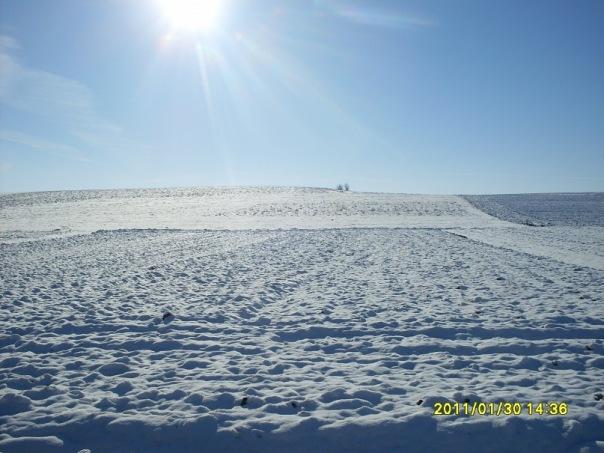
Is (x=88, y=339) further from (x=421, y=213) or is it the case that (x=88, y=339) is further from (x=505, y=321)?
(x=421, y=213)

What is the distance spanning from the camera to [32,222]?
1663 inches

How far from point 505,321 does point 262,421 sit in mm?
7215

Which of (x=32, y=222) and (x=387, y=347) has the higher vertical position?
(x=32, y=222)

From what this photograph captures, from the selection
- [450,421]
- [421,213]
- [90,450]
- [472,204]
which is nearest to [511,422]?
[450,421]
